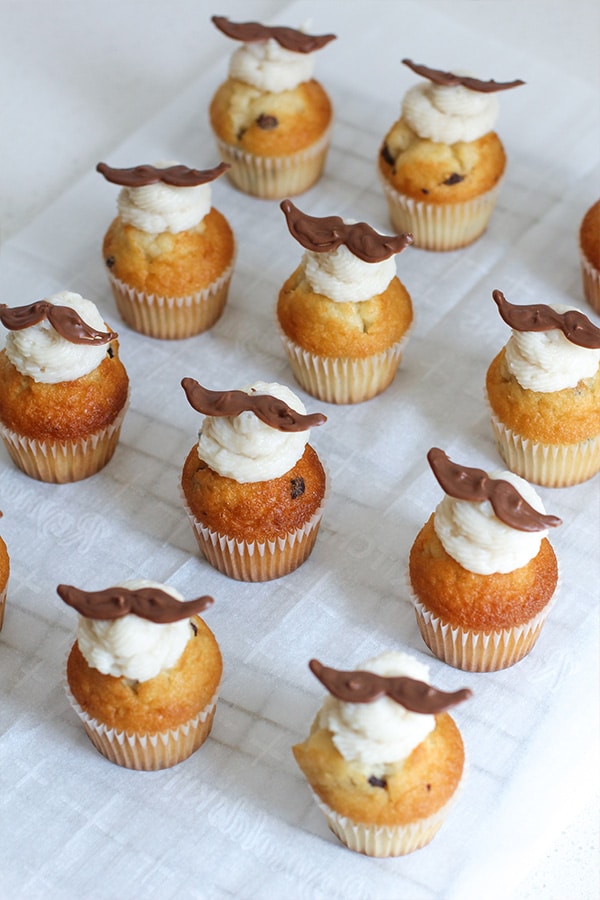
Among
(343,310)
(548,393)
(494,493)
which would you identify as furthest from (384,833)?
(343,310)

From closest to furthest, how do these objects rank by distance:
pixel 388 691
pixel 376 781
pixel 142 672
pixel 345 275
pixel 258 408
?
1. pixel 388 691
2. pixel 376 781
3. pixel 142 672
4. pixel 258 408
5. pixel 345 275

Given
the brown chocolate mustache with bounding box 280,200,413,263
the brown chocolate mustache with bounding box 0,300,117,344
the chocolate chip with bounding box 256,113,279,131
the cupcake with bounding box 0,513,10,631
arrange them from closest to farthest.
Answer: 1. the cupcake with bounding box 0,513,10,631
2. the brown chocolate mustache with bounding box 0,300,117,344
3. the brown chocolate mustache with bounding box 280,200,413,263
4. the chocolate chip with bounding box 256,113,279,131

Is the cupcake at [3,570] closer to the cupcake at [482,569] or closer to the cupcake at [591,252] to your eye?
the cupcake at [482,569]

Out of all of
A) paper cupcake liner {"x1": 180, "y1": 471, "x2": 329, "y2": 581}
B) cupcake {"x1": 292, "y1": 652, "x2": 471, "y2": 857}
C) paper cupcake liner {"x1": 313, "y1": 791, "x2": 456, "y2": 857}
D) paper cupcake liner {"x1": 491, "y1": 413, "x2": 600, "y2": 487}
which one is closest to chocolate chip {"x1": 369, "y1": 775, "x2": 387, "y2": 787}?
cupcake {"x1": 292, "y1": 652, "x2": 471, "y2": 857}

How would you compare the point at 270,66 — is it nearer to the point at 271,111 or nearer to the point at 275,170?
the point at 271,111

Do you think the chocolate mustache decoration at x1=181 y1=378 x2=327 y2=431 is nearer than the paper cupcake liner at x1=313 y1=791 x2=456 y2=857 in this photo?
No

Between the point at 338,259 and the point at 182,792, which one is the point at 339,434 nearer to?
the point at 338,259

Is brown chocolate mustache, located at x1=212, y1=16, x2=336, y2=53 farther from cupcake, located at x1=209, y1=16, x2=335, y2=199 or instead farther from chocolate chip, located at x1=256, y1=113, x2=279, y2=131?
chocolate chip, located at x1=256, y1=113, x2=279, y2=131
